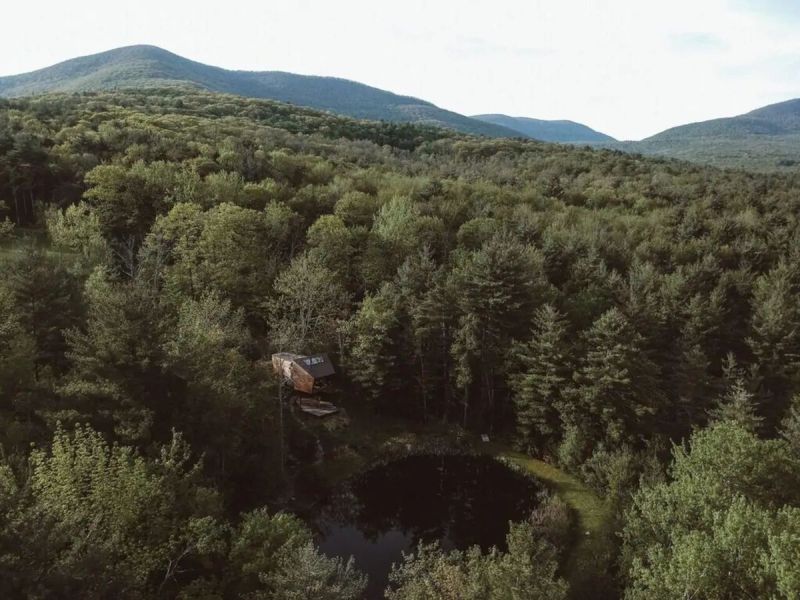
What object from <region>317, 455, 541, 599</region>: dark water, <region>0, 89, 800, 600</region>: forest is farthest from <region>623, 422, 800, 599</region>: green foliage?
<region>317, 455, 541, 599</region>: dark water

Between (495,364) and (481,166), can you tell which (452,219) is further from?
(481,166)

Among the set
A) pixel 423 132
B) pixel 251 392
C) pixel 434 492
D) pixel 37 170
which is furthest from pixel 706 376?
pixel 423 132

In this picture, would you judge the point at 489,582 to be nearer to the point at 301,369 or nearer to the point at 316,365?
the point at 301,369

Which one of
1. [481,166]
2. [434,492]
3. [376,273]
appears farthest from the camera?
[481,166]

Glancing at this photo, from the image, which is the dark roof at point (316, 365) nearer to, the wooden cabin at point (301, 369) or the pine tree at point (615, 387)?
the wooden cabin at point (301, 369)

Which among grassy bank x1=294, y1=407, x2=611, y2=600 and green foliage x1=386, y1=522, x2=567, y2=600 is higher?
green foliage x1=386, y1=522, x2=567, y2=600

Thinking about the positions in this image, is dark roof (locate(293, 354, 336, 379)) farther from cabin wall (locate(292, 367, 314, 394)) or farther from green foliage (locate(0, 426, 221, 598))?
green foliage (locate(0, 426, 221, 598))

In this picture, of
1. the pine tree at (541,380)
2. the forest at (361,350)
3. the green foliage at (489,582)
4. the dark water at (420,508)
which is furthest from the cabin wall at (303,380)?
the green foliage at (489,582)
